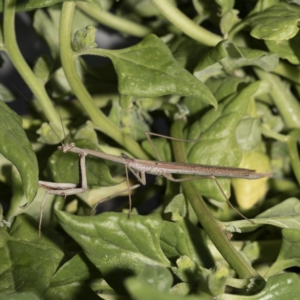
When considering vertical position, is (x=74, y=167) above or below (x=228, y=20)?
below

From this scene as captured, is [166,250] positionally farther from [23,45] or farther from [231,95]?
[23,45]

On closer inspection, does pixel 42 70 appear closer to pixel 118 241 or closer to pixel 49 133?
pixel 49 133

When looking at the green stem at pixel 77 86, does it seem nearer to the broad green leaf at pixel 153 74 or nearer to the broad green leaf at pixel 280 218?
the broad green leaf at pixel 153 74

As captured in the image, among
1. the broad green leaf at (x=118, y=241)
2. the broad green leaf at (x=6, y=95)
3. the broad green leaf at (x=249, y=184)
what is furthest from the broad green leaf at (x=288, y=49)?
the broad green leaf at (x=6, y=95)

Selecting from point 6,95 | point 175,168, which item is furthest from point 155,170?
point 6,95

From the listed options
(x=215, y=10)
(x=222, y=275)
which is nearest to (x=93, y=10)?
(x=215, y=10)

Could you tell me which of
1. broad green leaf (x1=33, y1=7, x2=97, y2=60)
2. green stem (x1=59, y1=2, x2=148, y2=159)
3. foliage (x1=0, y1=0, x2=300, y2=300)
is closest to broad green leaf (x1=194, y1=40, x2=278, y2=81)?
foliage (x1=0, y1=0, x2=300, y2=300)
